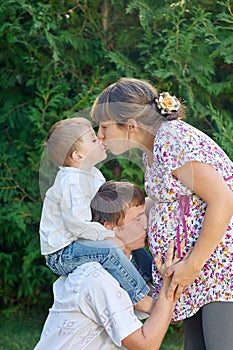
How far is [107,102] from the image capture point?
8.91ft

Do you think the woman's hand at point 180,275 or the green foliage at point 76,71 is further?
the green foliage at point 76,71

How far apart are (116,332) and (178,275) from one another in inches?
11.5

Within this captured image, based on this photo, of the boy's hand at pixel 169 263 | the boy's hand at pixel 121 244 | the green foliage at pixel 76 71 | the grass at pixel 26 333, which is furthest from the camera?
the grass at pixel 26 333

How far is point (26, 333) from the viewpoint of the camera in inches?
195

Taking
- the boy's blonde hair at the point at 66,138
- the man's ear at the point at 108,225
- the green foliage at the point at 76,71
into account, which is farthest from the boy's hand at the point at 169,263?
the green foliage at the point at 76,71

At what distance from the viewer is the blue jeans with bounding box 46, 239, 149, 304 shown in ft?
8.80

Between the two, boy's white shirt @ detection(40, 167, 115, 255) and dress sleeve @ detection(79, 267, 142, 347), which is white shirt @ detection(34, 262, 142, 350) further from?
boy's white shirt @ detection(40, 167, 115, 255)

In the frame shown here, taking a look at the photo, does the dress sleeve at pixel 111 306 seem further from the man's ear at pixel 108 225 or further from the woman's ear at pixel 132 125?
the woman's ear at pixel 132 125

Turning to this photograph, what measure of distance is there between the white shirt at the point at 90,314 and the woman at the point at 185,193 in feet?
0.66

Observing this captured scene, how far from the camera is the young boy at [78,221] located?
2.70 m

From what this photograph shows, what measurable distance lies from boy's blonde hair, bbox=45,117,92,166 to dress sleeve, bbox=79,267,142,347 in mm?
506

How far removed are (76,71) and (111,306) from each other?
266 centimetres

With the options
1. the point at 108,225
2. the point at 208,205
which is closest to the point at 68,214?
the point at 108,225

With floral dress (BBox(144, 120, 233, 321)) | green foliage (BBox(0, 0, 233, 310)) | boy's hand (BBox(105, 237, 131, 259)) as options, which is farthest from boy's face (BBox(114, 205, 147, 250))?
green foliage (BBox(0, 0, 233, 310))
